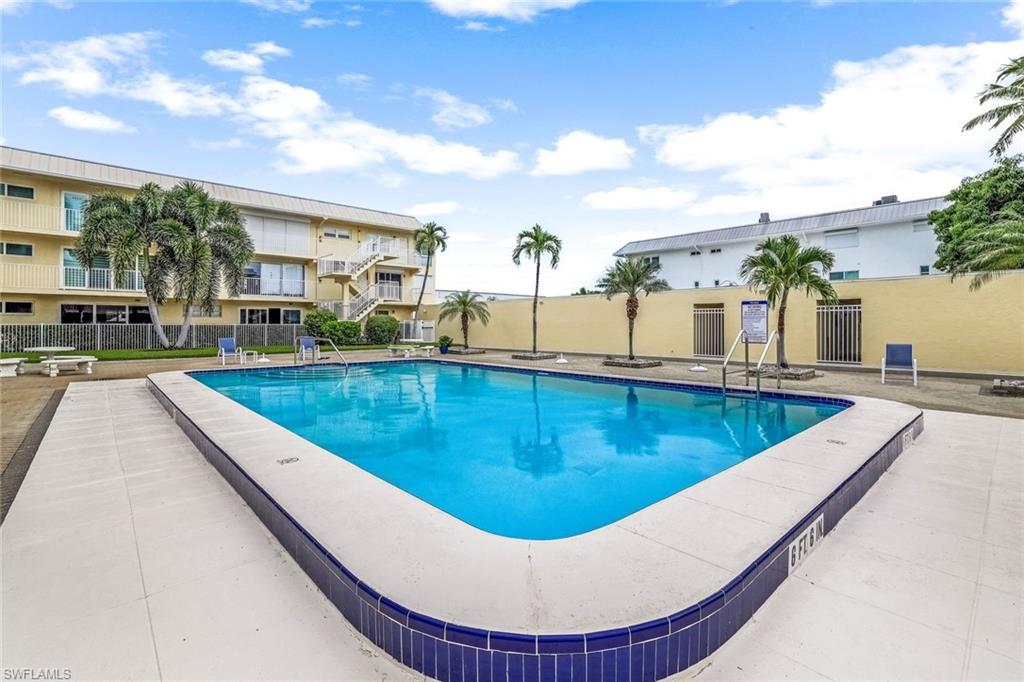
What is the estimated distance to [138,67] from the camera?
41.6 feet

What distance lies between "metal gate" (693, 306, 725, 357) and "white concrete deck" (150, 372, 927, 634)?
12536mm

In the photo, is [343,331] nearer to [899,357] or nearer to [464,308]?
[464,308]

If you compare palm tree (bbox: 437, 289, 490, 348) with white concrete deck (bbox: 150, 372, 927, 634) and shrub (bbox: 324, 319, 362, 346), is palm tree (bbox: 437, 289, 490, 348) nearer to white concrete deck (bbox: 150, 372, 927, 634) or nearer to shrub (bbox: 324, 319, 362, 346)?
shrub (bbox: 324, 319, 362, 346)

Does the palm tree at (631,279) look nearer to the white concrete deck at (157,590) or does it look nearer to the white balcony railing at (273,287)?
the white concrete deck at (157,590)

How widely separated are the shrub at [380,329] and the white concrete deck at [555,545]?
1995 cm

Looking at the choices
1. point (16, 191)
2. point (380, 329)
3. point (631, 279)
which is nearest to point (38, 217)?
point (16, 191)

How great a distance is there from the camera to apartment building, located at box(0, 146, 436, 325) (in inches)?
697

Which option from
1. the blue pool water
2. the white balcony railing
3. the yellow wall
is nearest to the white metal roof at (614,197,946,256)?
the yellow wall

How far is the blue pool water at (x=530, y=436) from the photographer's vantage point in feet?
16.3

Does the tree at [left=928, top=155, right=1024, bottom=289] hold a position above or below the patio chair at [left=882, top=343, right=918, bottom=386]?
above

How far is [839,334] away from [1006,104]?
676cm

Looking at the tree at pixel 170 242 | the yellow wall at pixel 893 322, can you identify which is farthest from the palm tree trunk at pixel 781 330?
the tree at pixel 170 242

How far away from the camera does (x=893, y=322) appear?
1332cm

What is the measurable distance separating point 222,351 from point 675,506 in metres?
16.9
